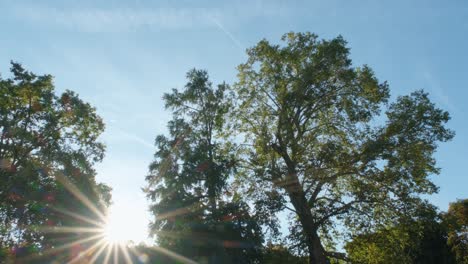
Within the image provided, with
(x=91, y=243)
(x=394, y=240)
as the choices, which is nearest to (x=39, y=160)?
(x=91, y=243)

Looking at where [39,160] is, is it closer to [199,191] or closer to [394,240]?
[199,191]

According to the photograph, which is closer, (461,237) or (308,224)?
(308,224)

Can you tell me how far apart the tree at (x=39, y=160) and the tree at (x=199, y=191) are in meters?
6.84

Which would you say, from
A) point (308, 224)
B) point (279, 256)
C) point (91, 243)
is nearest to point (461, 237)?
point (308, 224)

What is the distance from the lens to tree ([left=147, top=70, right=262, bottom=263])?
18109 millimetres

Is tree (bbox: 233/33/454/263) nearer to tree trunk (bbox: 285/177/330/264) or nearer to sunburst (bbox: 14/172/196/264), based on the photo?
tree trunk (bbox: 285/177/330/264)

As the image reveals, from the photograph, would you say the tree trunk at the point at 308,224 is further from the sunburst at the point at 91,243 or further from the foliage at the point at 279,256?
the sunburst at the point at 91,243

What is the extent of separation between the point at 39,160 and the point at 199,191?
37.3ft

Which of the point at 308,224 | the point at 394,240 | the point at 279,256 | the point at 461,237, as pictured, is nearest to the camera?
the point at 279,256

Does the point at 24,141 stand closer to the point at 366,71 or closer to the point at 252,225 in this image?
the point at 252,225

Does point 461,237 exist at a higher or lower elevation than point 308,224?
higher

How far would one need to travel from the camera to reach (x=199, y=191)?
827 inches

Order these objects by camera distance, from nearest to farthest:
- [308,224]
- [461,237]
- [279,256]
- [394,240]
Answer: [279,256] → [308,224] → [394,240] → [461,237]

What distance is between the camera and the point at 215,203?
20.6 meters
